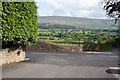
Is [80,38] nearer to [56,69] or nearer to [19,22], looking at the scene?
[19,22]

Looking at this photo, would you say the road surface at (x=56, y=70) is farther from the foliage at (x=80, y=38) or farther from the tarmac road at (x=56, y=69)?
the foliage at (x=80, y=38)

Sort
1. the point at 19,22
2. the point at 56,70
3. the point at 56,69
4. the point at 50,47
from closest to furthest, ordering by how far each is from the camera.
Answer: the point at 56,70
the point at 56,69
the point at 19,22
the point at 50,47

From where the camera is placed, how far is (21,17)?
1758cm

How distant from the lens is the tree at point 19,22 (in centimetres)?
1566

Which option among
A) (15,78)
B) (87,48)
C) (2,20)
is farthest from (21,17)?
(87,48)

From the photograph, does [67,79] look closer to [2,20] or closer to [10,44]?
[2,20]

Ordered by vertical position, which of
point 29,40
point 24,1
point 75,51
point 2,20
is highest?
point 24,1

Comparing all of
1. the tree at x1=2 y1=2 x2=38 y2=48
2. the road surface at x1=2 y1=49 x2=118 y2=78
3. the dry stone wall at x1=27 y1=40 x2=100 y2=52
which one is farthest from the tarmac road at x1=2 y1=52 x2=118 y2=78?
the dry stone wall at x1=27 y1=40 x2=100 y2=52

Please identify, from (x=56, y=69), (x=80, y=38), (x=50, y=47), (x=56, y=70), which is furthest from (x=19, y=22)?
(x=80, y=38)

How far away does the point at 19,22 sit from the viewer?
17281 millimetres

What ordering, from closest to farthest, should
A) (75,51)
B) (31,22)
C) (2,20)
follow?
(2,20), (31,22), (75,51)

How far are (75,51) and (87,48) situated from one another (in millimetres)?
2855

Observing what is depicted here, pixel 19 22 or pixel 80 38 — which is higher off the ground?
pixel 19 22

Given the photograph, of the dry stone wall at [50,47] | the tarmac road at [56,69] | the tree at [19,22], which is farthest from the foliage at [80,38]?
the tarmac road at [56,69]
